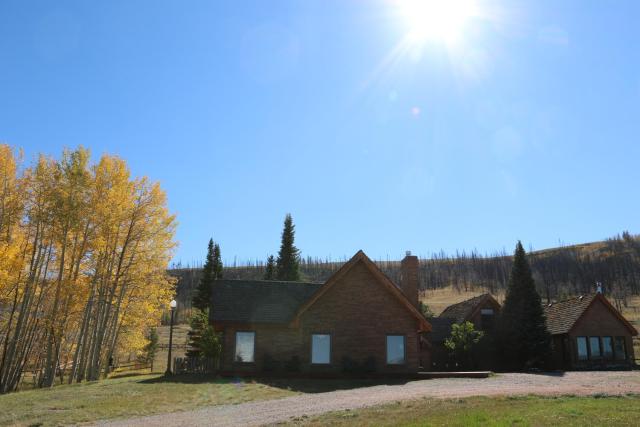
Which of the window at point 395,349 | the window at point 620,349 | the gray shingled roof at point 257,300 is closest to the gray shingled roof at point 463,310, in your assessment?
the window at point 620,349

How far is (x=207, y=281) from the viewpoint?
5409 centimetres

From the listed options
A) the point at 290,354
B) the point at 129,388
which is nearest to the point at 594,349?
the point at 290,354

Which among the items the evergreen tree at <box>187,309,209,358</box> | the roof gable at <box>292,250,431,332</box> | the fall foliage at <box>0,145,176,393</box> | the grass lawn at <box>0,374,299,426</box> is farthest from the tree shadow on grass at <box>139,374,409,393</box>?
the fall foliage at <box>0,145,176,393</box>

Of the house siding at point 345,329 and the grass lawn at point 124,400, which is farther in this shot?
the house siding at point 345,329

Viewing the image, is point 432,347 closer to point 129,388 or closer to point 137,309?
point 137,309

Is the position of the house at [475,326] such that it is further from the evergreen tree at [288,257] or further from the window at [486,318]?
the evergreen tree at [288,257]

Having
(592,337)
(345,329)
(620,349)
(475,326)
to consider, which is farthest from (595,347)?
(345,329)

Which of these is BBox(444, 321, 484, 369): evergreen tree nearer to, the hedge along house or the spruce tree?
the hedge along house

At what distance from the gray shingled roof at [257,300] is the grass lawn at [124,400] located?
16.0ft

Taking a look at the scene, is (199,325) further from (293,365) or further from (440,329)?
(440,329)

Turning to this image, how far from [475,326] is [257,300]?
19.4 m

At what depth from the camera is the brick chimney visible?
104 feet

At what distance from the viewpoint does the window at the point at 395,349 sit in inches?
1051

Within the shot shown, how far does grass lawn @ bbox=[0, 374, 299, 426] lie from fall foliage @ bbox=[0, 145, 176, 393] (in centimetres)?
752
